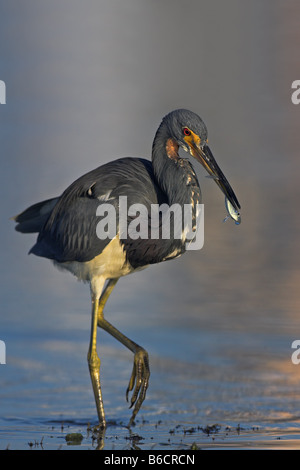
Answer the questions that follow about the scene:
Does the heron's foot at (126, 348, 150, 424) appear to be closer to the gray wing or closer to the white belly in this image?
the white belly

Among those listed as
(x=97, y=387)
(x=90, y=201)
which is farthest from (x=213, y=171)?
(x=97, y=387)

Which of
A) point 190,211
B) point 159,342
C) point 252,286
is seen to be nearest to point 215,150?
point 252,286

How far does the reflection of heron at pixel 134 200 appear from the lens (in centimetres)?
745

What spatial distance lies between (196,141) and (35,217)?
1.77 meters

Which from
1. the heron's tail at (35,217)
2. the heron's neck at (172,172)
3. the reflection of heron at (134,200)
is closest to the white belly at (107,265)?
the reflection of heron at (134,200)

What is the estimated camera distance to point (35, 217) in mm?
8539

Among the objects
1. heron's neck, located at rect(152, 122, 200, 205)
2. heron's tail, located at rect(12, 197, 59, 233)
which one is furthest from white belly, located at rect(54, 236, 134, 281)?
heron's tail, located at rect(12, 197, 59, 233)

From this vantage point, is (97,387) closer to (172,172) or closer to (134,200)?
(134,200)

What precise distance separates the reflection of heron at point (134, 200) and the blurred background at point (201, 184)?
0.64 meters

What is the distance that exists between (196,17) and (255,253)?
1108cm

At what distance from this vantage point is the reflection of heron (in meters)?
7.45

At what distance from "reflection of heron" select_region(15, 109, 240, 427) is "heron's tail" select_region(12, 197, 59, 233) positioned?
2.03ft

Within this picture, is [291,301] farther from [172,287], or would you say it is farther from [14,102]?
[14,102]

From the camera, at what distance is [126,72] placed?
18.9 metres
